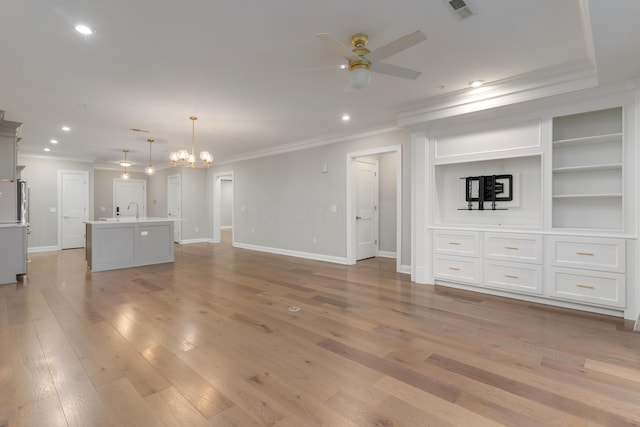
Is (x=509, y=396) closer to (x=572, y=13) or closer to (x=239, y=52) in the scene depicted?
(x=572, y=13)

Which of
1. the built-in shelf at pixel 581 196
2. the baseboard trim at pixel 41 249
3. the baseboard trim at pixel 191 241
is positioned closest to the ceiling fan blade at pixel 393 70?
the built-in shelf at pixel 581 196

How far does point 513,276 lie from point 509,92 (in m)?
2.27

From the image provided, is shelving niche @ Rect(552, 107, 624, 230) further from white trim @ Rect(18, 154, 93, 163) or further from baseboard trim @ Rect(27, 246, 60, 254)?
baseboard trim @ Rect(27, 246, 60, 254)

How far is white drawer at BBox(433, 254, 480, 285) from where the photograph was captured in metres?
4.32

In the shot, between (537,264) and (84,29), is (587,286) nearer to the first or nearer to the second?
(537,264)

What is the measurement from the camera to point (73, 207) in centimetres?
888

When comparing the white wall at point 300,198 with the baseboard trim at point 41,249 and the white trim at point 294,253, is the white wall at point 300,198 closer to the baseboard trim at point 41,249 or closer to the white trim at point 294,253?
the white trim at point 294,253

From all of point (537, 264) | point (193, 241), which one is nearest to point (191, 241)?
point (193, 241)

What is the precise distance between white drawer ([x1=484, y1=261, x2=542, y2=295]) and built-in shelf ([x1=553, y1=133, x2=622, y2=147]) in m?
1.53

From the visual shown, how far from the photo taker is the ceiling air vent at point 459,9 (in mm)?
2228

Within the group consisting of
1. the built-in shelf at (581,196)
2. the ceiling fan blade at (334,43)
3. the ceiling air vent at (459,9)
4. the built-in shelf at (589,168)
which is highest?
the ceiling air vent at (459,9)

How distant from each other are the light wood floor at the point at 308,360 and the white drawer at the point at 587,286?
195 mm

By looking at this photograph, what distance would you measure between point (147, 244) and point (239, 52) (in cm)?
489

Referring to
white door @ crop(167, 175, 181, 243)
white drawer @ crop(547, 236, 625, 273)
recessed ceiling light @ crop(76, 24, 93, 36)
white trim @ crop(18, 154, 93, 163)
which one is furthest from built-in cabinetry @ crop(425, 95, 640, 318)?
white trim @ crop(18, 154, 93, 163)
